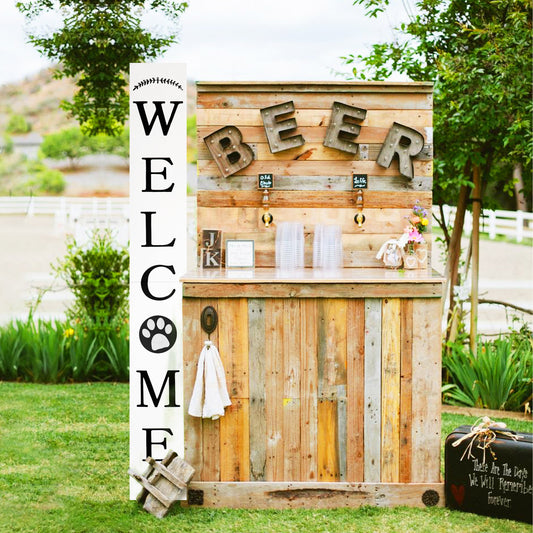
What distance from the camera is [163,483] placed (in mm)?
3697

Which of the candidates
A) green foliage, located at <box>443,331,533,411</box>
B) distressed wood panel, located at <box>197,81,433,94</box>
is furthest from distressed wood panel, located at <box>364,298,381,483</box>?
green foliage, located at <box>443,331,533,411</box>

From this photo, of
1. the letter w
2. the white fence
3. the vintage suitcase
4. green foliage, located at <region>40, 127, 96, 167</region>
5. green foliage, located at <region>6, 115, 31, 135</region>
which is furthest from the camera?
the white fence

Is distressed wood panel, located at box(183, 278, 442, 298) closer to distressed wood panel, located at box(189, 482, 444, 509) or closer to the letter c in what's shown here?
the letter c

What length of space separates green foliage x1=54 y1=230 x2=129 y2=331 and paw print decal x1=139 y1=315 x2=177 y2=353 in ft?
8.03

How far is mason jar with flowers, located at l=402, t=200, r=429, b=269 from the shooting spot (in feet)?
13.8

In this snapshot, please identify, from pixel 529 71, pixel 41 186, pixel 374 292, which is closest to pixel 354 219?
pixel 374 292

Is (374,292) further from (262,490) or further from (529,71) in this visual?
(529,71)

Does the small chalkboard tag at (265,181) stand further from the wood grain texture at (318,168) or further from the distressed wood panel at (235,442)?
the distressed wood panel at (235,442)

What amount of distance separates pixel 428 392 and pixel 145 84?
A: 217 cm

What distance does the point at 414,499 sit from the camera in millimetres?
3744

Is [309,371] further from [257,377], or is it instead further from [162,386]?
[162,386]

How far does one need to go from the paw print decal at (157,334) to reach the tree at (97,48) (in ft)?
8.74

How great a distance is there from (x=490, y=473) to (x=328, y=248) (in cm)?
150

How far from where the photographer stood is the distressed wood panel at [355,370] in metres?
3.71
